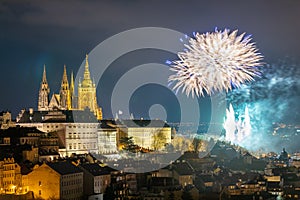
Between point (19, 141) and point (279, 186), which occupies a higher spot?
point (19, 141)

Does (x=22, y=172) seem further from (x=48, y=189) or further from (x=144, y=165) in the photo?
(x=144, y=165)

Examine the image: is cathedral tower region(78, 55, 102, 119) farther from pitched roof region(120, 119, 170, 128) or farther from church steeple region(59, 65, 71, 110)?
pitched roof region(120, 119, 170, 128)

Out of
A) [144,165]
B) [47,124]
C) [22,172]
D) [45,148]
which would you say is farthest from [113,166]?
[47,124]

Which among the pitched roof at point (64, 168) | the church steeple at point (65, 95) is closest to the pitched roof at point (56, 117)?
the church steeple at point (65, 95)

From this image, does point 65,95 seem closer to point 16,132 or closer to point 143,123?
point 143,123

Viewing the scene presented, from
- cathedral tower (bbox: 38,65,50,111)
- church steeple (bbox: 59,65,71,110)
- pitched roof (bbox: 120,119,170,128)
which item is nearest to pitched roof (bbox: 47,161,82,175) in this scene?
pitched roof (bbox: 120,119,170,128)
